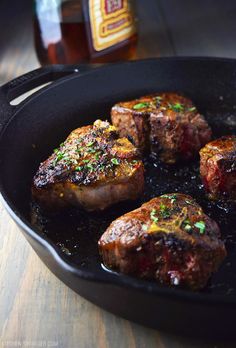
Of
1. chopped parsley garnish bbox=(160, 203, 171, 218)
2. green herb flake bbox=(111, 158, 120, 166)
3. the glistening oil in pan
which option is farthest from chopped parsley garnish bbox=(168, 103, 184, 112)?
chopped parsley garnish bbox=(160, 203, 171, 218)

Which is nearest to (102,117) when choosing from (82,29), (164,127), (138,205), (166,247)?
(164,127)

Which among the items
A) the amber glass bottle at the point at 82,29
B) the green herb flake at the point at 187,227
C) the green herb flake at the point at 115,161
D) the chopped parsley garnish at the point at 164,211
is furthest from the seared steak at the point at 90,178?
the amber glass bottle at the point at 82,29

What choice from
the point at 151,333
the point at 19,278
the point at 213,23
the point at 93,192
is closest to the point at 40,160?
the point at 93,192

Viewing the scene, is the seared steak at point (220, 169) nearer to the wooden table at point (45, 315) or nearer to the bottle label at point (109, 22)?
the wooden table at point (45, 315)

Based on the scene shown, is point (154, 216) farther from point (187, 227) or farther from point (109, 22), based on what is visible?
point (109, 22)

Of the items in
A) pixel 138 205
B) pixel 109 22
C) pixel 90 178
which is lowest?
pixel 138 205

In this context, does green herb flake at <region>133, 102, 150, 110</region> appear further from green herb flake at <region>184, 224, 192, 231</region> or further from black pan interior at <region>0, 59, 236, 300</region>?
green herb flake at <region>184, 224, 192, 231</region>

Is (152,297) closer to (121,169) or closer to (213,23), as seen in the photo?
(121,169)

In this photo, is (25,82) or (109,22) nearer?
(25,82)
